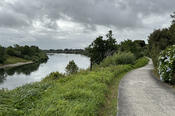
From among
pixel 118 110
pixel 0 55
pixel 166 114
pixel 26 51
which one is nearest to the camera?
pixel 166 114

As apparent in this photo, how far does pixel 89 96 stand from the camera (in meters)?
4.16

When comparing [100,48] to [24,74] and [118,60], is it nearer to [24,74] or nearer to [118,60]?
[118,60]

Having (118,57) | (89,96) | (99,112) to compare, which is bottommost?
(99,112)

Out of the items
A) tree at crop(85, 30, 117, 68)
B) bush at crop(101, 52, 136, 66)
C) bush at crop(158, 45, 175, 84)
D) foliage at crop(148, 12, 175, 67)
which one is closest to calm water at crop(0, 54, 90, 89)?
tree at crop(85, 30, 117, 68)

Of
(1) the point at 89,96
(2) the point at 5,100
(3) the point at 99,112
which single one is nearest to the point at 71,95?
(1) the point at 89,96

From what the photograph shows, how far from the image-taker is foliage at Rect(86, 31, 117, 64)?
1950cm

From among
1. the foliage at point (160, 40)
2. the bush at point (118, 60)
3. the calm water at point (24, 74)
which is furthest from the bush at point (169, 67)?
the calm water at point (24, 74)

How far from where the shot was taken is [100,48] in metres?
19.7

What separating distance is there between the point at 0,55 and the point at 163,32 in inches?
1868

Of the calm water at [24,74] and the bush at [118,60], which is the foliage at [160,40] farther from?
the calm water at [24,74]

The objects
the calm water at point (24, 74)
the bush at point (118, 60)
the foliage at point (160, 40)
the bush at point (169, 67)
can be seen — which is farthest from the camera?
the calm water at point (24, 74)

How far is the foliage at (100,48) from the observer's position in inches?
768

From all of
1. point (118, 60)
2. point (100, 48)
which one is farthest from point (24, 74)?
point (118, 60)

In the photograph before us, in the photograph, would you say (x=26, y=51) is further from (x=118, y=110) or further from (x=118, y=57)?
(x=118, y=110)
